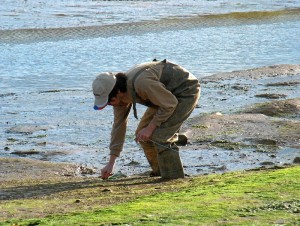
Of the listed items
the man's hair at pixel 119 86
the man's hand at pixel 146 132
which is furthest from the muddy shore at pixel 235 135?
the man's hair at pixel 119 86

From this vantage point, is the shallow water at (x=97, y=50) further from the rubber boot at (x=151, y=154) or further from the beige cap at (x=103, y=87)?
the beige cap at (x=103, y=87)

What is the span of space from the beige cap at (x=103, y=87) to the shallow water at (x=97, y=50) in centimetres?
242

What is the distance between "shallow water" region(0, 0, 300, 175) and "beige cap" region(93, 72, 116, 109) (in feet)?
7.93

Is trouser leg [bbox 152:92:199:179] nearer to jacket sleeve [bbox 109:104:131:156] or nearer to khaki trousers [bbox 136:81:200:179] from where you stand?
khaki trousers [bbox 136:81:200:179]

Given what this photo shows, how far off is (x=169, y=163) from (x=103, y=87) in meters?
1.23

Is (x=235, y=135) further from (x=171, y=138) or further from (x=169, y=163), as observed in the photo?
(x=171, y=138)

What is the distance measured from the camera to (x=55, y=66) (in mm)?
19031

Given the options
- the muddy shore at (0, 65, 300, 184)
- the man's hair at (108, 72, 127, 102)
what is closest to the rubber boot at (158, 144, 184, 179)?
the man's hair at (108, 72, 127, 102)

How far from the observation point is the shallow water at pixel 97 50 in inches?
458

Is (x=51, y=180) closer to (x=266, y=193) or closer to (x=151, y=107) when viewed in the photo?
(x=151, y=107)

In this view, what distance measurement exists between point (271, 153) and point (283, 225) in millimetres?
5173

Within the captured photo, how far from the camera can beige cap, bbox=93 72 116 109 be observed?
23.6 ft

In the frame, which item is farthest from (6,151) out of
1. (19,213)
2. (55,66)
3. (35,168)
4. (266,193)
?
(55,66)

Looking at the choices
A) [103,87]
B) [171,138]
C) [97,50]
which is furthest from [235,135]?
[97,50]
